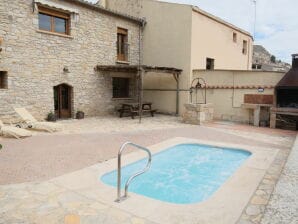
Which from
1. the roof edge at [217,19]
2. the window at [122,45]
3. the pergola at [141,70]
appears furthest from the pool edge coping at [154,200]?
the roof edge at [217,19]

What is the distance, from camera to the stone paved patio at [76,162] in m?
3.25

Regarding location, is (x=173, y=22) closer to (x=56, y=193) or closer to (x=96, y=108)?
(x=96, y=108)

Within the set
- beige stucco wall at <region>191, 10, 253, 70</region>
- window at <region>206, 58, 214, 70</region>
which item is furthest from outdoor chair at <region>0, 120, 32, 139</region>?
window at <region>206, 58, 214, 70</region>

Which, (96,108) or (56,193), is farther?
(96,108)

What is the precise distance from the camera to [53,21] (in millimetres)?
11422

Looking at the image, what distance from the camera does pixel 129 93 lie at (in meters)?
15.2

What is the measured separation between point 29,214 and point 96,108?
1026 cm

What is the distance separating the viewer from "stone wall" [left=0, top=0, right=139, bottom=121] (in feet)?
32.9

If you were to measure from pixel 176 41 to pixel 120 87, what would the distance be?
4.12m

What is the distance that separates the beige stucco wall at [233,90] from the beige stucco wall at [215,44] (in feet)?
5.00

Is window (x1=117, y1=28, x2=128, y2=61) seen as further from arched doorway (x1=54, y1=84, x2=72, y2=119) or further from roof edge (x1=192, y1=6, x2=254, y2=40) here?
roof edge (x1=192, y1=6, x2=254, y2=40)

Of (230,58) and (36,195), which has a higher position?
(230,58)

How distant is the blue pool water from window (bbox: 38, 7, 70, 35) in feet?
26.4

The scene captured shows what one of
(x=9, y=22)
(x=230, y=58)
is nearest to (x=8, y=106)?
(x=9, y=22)
